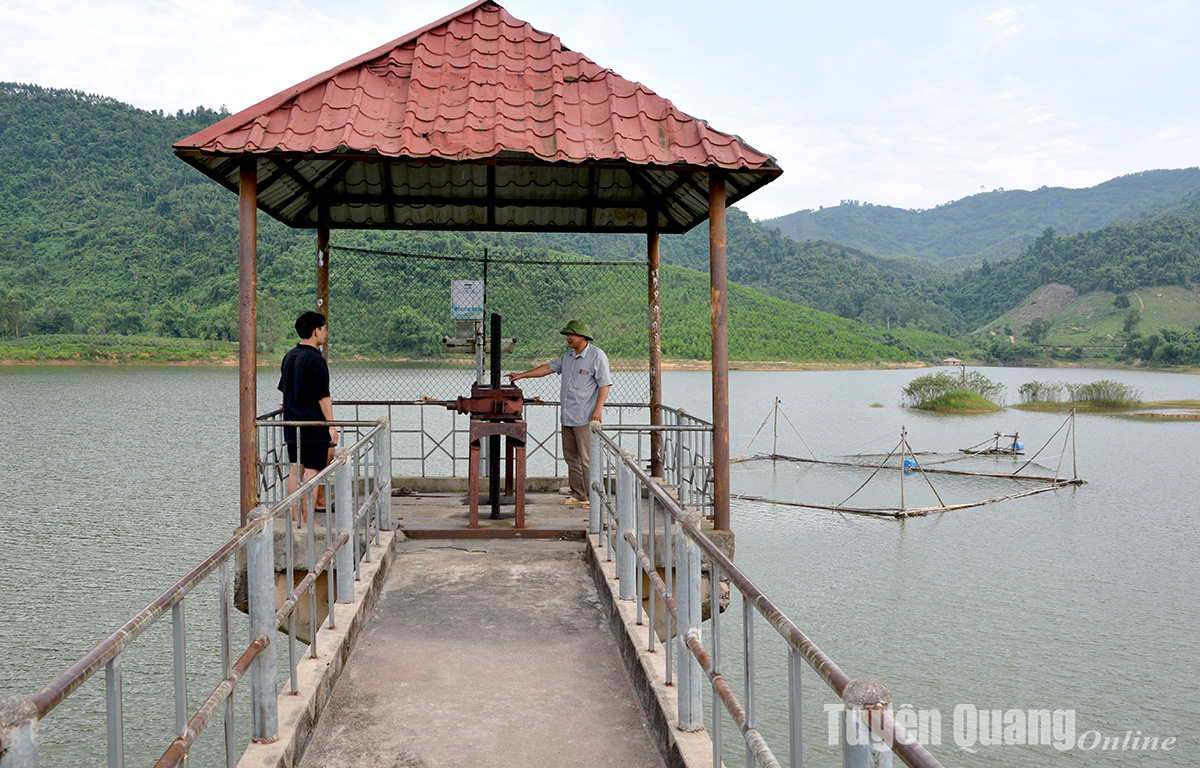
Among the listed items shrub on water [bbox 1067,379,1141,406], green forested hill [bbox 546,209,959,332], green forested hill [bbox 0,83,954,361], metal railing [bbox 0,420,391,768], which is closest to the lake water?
green forested hill [bbox 0,83,954,361]

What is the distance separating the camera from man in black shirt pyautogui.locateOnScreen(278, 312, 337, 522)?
20.9 ft

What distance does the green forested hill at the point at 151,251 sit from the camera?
126 ft

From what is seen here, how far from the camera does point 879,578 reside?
58.6ft

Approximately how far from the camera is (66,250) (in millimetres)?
74312

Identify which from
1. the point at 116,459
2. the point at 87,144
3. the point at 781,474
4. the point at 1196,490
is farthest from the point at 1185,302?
the point at 87,144

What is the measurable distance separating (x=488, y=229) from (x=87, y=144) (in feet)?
316

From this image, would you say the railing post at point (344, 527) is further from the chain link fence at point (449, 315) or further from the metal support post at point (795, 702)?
the chain link fence at point (449, 315)

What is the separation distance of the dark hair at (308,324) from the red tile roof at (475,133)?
1111 mm

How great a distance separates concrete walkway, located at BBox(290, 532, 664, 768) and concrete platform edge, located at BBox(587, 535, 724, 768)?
7 cm

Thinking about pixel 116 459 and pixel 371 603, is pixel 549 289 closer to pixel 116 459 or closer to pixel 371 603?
pixel 371 603

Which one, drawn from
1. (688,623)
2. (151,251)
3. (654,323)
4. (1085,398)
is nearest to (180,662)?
(688,623)

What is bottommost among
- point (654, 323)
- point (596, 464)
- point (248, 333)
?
point (596, 464)

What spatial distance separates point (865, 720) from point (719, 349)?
199 inches

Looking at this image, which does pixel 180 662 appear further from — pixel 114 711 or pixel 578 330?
pixel 578 330
